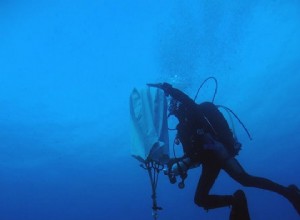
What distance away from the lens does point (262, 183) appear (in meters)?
4.40

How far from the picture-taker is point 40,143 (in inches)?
1262

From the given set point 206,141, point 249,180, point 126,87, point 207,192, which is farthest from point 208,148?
point 126,87

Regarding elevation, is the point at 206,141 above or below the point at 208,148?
above

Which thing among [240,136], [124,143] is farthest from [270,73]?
[124,143]

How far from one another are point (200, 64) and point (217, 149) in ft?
62.1

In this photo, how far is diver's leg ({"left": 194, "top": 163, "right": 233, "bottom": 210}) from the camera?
5000 millimetres

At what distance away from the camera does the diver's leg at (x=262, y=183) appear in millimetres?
4184

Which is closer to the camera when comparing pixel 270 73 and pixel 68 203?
pixel 270 73

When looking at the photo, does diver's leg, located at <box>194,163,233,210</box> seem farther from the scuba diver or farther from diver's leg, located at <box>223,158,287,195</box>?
diver's leg, located at <box>223,158,287,195</box>

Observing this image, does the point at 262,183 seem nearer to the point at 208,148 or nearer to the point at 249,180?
the point at 249,180

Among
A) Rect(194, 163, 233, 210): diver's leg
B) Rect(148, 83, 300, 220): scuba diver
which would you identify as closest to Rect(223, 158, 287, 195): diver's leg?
Rect(148, 83, 300, 220): scuba diver

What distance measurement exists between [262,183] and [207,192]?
3.33 ft

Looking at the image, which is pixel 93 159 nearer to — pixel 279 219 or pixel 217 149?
pixel 217 149

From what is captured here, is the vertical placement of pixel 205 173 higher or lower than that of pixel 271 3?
lower
